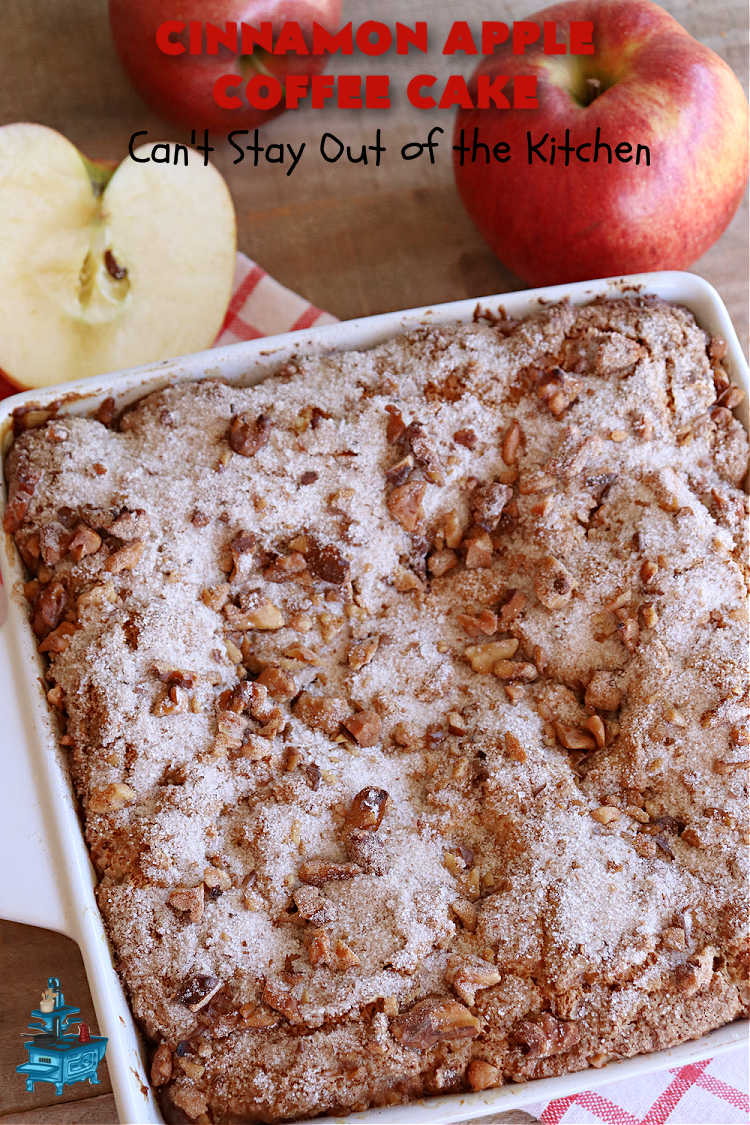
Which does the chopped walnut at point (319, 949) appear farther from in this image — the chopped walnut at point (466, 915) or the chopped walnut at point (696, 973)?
the chopped walnut at point (696, 973)

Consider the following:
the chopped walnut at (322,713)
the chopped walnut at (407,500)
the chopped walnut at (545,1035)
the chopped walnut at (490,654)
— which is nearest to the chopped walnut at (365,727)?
the chopped walnut at (322,713)

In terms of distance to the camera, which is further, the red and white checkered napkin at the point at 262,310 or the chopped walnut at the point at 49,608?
the red and white checkered napkin at the point at 262,310

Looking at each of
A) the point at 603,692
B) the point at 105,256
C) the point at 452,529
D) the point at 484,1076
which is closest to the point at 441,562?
the point at 452,529

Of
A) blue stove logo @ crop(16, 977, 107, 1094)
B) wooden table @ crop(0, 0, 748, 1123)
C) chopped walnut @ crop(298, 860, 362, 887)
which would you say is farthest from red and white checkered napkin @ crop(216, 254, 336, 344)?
blue stove logo @ crop(16, 977, 107, 1094)

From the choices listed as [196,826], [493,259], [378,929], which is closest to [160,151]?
A: [493,259]

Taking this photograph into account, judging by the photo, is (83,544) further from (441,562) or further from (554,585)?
(554,585)

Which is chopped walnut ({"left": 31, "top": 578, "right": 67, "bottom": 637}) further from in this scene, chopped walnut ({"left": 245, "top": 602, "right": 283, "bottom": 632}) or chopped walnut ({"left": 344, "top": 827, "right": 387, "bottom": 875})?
chopped walnut ({"left": 344, "top": 827, "right": 387, "bottom": 875})
